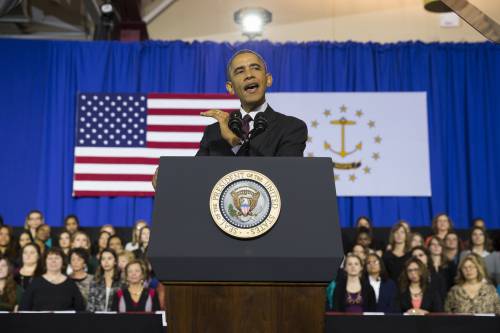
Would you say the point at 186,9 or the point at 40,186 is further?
the point at 186,9

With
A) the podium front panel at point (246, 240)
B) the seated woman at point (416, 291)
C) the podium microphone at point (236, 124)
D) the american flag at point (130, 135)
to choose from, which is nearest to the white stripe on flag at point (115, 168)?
the american flag at point (130, 135)

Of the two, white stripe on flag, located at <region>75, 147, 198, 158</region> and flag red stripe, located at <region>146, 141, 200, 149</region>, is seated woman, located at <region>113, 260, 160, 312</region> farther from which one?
white stripe on flag, located at <region>75, 147, 198, 158</region>

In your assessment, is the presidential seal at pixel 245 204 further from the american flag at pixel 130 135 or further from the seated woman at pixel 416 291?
the american flag at pixel 130 135

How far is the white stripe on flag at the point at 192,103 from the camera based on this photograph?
34.8 feet

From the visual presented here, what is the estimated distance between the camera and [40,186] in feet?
34.9

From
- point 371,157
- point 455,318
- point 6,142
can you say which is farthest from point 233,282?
point 6,142

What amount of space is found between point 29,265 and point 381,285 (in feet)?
11.3

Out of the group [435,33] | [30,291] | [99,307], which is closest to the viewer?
[30,291]

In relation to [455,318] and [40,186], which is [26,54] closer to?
[40,186]

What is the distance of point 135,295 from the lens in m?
5.98

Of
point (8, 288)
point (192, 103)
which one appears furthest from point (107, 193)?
point (8, 288)

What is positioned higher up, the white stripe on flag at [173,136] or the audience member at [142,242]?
the white stripe on flag at [173,136]

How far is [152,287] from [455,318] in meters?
3.27

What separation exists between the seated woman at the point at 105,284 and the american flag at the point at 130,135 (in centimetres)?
390
